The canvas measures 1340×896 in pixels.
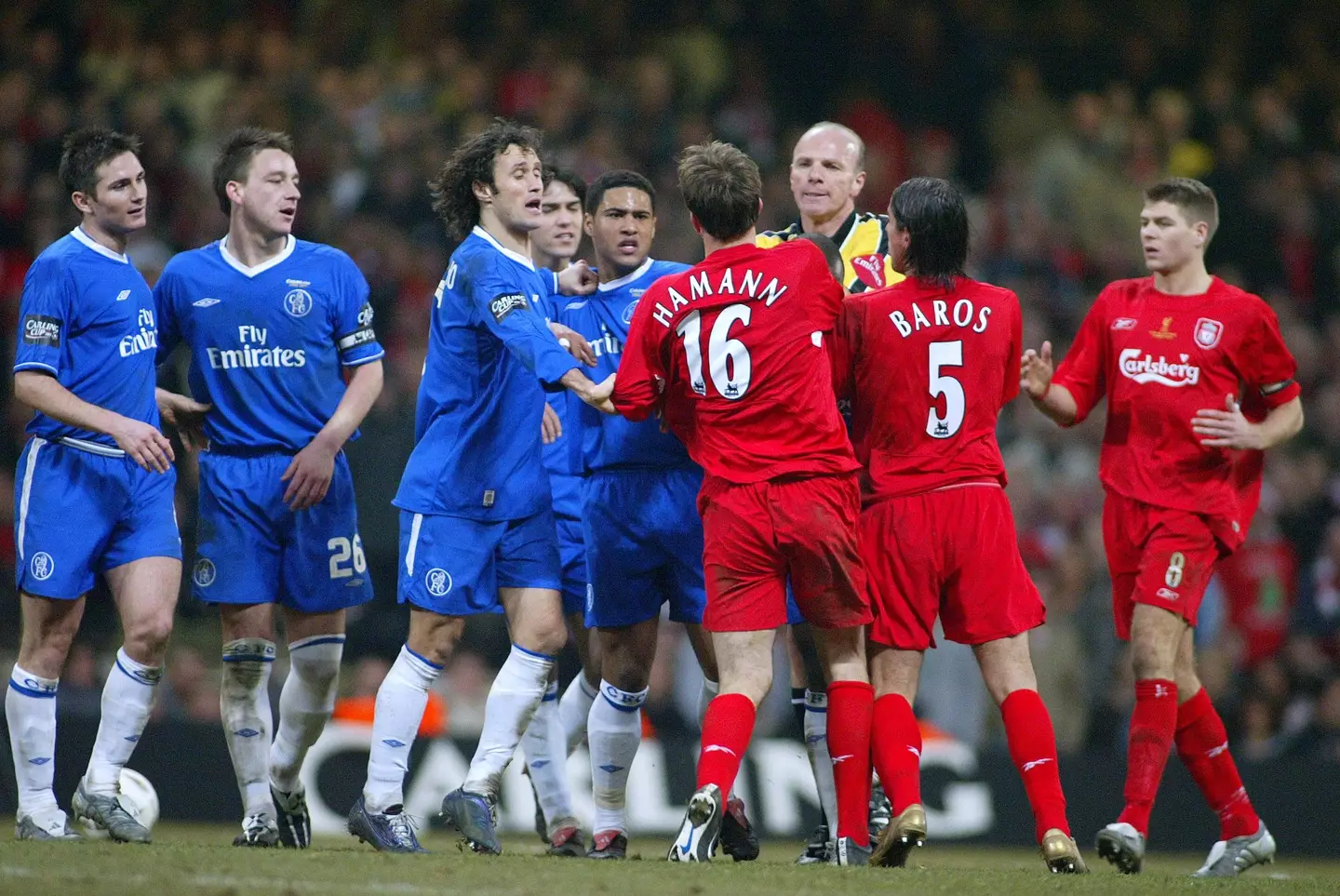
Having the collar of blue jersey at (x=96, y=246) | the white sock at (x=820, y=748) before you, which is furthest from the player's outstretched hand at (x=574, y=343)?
the collar of blue jersey at (x=96, y=246)

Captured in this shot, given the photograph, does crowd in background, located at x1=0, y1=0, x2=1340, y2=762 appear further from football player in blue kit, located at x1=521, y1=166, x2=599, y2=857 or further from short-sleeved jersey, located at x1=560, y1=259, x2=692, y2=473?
short-sleeved jersey, located at x1=560, y1=259, x2=692, y2=473

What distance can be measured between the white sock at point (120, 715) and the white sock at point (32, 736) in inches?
8.2

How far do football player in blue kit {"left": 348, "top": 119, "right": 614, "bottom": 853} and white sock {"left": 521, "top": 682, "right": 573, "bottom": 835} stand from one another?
88cm

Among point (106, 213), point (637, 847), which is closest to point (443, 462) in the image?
point (106, 213)

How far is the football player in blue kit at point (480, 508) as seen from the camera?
21.7 feet

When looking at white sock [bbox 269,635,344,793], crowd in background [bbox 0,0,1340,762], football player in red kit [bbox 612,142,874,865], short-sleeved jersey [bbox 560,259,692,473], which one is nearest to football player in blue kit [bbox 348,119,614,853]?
short-sleeved jersey [bbox 560,259,692,473]

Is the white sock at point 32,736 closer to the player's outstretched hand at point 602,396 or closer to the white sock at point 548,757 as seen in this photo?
the white sock at point 548,757

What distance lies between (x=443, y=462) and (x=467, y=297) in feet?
2.20

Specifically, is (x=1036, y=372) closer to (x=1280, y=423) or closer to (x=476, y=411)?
(x=1280, y=423)

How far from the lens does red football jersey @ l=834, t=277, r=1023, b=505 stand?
21.7 feet

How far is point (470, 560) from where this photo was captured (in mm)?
6707

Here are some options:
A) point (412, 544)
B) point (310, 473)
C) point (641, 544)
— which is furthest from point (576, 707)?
point (310, 473)

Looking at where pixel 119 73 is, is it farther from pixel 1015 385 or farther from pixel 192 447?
pixel 1015 385

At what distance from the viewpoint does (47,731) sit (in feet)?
23.0
